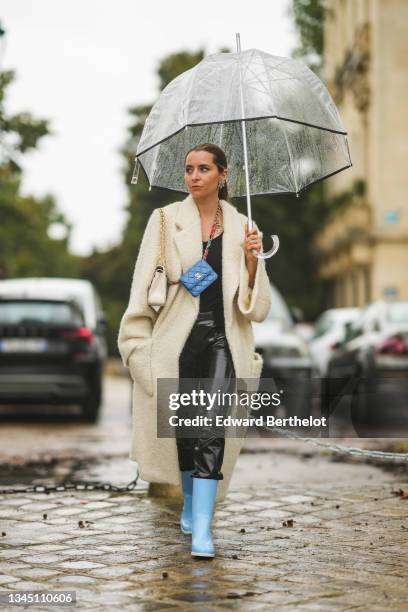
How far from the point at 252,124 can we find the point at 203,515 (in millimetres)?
2331

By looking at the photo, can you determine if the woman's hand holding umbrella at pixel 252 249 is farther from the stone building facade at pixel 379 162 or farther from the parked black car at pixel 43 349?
the stone building facade at pixel 379 162

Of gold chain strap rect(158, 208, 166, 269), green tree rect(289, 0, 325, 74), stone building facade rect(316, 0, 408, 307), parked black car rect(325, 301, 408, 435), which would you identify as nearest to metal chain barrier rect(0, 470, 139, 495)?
gold chain strap rect(158, 208, 166, 269)

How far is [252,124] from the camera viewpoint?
23.1 feet

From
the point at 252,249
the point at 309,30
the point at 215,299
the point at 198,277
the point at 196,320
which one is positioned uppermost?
the point at 309,30

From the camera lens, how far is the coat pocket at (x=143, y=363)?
242 inches

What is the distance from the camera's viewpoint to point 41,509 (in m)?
7.48

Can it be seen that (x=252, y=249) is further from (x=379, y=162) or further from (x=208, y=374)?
(x=379, y=162)

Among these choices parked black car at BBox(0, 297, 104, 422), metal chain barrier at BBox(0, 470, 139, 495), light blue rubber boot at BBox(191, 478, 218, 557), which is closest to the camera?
light blue rubber boot at BBox(191, 478, 218, 557)

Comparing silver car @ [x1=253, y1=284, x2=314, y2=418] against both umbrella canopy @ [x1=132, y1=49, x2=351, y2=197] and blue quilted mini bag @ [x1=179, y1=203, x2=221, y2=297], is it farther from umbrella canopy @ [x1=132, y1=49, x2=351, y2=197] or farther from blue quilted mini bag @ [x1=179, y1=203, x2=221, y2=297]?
blue quilted mini bag @ [x1=179, y1=203, x2=221, y2=297]

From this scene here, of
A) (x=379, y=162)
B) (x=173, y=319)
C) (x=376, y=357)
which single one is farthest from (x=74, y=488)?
(x=379, y=162)

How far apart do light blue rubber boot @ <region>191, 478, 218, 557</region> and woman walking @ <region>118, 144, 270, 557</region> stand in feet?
0.16

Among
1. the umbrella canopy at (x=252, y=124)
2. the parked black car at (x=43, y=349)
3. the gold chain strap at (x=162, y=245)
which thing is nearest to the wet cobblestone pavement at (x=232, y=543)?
the gold chain strap at (x=162, y=245)

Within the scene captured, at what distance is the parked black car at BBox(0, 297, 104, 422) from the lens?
15.5 metres

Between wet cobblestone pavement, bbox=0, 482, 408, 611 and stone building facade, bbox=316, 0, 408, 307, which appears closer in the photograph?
wet cobblestone pavement, bbox=0, 482, 408, 611
